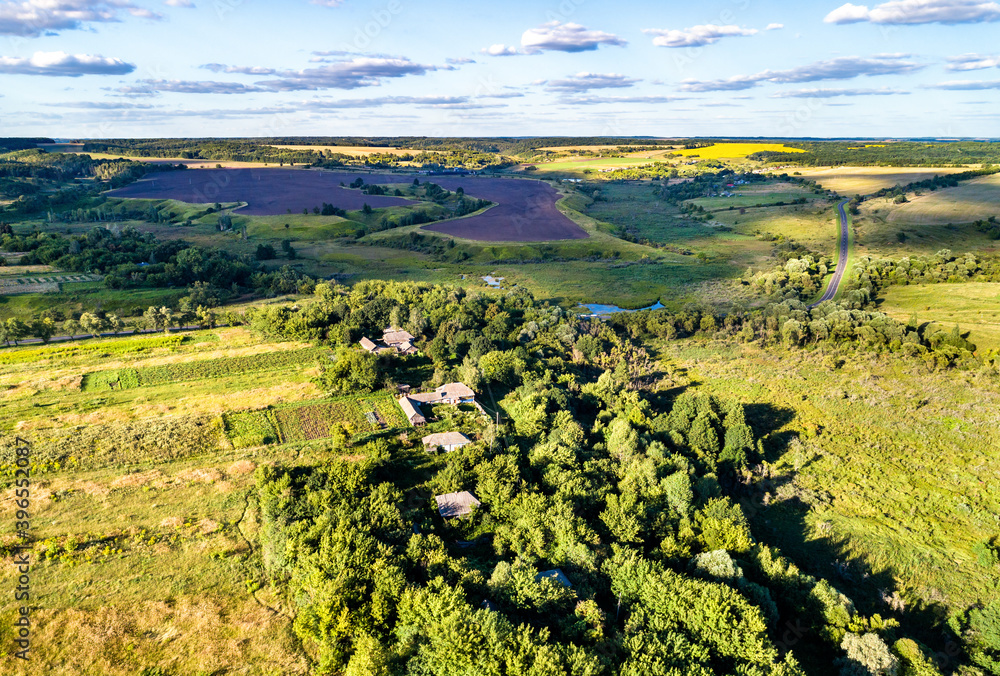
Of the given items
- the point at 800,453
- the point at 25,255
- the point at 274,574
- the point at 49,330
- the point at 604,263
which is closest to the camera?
the point at 274,574

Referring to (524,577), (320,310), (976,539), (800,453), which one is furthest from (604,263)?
(524,577)

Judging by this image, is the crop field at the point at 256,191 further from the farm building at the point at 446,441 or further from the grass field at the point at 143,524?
the farm building at the point at 446,441

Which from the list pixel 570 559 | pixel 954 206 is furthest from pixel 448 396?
pixel 954 206

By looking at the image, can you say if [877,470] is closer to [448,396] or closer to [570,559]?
[570,559]

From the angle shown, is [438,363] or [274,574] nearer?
[274,574]

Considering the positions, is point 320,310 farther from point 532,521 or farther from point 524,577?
point 524,577
